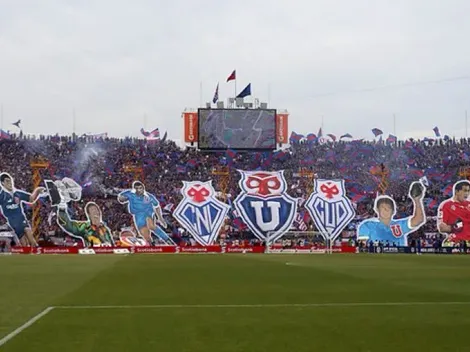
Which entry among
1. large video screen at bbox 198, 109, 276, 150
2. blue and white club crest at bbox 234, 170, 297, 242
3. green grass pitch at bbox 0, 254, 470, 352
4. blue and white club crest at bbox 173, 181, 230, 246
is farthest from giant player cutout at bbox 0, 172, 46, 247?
green grass pitch at bbox 0, 254, 470, 352

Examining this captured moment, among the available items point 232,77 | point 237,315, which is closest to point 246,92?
point 232,77

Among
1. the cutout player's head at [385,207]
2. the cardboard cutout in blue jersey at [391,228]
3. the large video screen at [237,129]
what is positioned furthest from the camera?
the large video screen at [237,129]

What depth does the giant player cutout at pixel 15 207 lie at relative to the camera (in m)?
63.4

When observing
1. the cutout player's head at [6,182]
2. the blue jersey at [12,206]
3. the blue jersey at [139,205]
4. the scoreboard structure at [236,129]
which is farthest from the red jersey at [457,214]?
the cutout player's head at [6,182]

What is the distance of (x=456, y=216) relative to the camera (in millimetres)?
66562

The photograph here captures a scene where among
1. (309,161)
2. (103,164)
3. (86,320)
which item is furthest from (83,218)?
(86,320)

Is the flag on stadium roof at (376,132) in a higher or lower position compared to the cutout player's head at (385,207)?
higher

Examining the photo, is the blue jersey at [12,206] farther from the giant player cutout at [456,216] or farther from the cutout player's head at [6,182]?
the giant player cutout at [456,216]

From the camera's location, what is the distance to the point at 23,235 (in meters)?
65.2

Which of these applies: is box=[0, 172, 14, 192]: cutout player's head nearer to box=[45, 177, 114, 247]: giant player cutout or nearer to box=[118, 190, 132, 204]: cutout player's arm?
box=[45, 177, 114, 247]: giant player cutout

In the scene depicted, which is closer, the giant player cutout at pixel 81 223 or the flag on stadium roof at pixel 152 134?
the giant player cutout at pixel 81 223

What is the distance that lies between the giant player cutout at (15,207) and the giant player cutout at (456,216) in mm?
38332

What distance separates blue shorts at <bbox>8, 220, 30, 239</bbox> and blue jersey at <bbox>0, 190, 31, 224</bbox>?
0.13m

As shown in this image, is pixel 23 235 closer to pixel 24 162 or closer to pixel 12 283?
pixel 24 162
